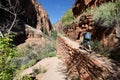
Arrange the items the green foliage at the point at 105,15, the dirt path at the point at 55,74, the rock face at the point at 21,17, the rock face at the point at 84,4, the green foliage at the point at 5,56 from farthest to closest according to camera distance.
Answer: the rock face at the point at 21,17 < the rock face at the point at 84,4 < the dirt path at the point at 55,74 < the green foliage at the point at 105,15 < the green foliage at the point at 5,56

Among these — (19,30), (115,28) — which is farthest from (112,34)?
(19,30)

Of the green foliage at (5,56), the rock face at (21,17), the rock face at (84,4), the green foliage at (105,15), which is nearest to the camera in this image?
the green foliage at (5,56)

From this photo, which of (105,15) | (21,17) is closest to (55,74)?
(105,15)

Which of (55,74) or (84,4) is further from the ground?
(84,4)

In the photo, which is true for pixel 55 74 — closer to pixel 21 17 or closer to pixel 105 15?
pixel 105 15

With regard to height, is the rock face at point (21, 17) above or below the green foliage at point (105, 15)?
above

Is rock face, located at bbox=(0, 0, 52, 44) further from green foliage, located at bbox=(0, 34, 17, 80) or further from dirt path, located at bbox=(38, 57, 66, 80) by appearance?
green foliage, located at bbox=(0, 34, 17, 80)

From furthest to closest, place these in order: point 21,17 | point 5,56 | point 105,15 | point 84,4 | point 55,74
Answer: point 21,17, point 84,4, point 55,74, point 105,15, point 5,56

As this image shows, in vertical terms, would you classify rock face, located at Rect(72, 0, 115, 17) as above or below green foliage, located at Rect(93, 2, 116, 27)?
above

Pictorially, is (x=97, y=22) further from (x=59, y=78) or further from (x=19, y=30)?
(x=19, y=30)

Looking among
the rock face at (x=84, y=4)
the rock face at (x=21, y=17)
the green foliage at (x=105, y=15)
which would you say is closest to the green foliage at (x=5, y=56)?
the green foliage at (x=105, y=15)

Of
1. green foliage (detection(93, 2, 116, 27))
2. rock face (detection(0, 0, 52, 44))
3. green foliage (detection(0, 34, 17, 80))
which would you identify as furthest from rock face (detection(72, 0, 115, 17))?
rock face (detection(0, 0, 52, 44))

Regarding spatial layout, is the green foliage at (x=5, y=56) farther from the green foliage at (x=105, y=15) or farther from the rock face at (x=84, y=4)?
the rock face at (x=84, y=4)

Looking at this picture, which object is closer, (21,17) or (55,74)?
(55,74)
